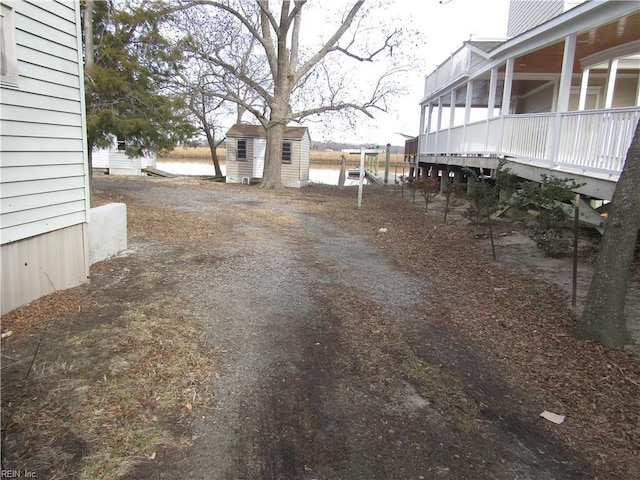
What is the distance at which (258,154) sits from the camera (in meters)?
24.3

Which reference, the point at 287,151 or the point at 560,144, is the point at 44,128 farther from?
the point at 287,151

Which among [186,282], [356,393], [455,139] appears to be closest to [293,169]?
[455,139]

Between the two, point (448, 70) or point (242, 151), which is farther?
point (242, 151)

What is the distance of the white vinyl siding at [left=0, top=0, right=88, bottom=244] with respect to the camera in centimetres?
395

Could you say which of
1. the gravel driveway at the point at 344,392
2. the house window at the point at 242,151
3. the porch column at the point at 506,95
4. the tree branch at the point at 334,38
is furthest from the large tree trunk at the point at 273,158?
the gravel driveway at the point at 344,392

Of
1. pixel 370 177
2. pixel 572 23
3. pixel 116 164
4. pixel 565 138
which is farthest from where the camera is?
pixel 370 177

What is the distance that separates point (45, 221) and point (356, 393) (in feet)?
11.5

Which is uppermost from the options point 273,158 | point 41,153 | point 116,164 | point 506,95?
point 506,95

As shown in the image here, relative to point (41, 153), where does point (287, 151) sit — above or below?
above

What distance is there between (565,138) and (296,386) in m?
6.59

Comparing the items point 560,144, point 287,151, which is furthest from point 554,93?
point 287,151

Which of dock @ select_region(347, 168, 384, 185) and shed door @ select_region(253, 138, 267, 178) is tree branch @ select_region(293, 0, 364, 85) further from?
dock @ select_region(347, 168, 384, 185)
